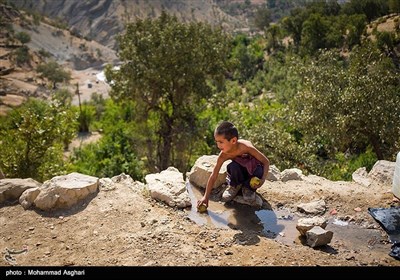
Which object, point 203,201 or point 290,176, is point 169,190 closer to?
point 203,201

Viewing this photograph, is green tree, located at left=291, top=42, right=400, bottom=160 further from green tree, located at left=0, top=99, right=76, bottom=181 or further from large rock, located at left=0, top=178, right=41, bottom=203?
green tree, located at left=0, top=99, right=76, bottom=181

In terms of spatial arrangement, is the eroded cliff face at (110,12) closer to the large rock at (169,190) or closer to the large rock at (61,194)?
the large rock at (169,190)

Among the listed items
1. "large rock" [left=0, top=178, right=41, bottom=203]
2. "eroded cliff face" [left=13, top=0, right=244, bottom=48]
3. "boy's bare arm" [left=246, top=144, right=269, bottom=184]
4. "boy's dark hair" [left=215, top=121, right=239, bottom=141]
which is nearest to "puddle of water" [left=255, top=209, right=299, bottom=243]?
"boy's bare arm" [left=246, top=144, right=269, bottom=184]

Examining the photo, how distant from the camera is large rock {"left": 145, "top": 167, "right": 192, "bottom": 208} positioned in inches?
211

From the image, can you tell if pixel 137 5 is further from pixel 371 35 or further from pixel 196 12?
pixel 371 35

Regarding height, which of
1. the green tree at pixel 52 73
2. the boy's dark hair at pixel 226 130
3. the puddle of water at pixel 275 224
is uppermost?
the boy's dark hair at pixel 226 130

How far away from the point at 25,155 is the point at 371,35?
32.8 m

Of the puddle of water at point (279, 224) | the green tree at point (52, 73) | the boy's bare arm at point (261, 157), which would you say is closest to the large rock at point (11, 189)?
the boy's bare arm at point (261, 157)

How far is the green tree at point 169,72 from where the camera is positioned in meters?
12.4

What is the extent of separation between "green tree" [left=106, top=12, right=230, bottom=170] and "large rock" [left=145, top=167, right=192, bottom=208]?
6.95 m

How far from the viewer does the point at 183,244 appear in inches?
170

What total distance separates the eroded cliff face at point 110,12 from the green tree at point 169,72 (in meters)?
110

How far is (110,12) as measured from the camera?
431 ft
